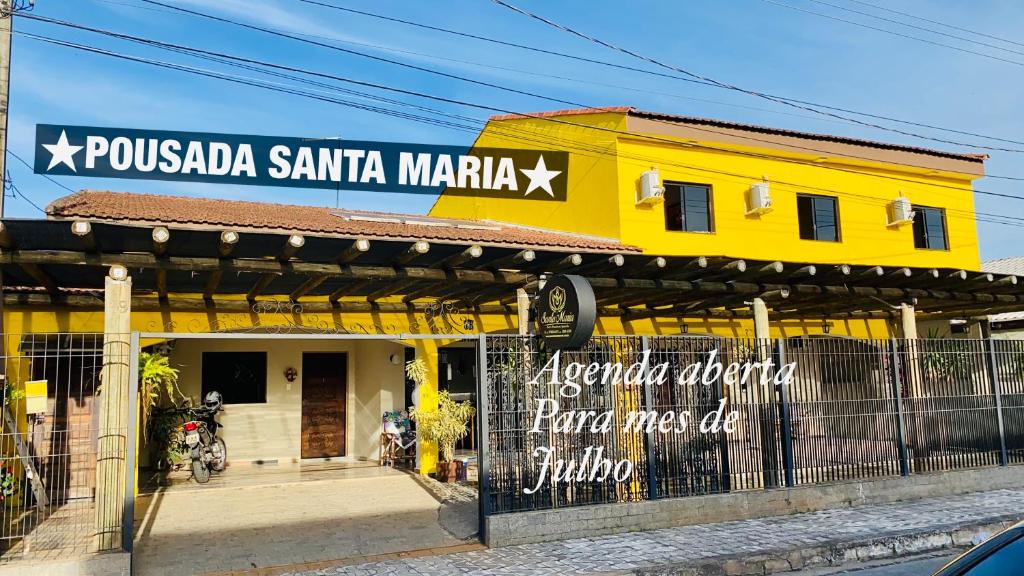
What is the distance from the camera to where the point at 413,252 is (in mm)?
8570

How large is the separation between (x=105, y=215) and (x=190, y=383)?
23.9ft

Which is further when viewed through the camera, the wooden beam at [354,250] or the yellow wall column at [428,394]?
the yellow wall column at [428,394]

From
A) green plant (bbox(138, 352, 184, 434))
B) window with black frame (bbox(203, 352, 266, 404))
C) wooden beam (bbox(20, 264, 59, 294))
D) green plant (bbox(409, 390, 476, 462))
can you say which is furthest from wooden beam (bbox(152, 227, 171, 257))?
window with black frame (bbox(203, 352, 266, 404))

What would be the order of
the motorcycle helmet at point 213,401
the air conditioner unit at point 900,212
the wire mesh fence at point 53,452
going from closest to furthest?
the wire mesh fence at point 53,452
the motorcycle helmet at point 213,401
the air conditioner unit at point 900,212

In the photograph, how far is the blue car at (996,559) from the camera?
2.97 m

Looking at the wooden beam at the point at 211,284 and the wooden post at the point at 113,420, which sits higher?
the wooden beam at the point at 211,284

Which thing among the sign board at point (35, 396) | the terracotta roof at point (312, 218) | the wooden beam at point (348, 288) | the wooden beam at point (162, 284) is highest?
the terracotta roof at point (312, 218)

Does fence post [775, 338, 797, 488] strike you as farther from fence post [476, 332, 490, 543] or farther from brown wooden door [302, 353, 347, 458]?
brown wooden door [302, 353, 347, 458]

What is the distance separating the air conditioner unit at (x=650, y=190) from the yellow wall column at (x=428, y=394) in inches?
197

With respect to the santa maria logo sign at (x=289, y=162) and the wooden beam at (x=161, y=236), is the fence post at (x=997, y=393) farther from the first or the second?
the wooden beam at (x=161, y=236)

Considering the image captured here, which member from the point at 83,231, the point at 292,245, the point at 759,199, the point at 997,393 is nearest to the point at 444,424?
the point at 292,245

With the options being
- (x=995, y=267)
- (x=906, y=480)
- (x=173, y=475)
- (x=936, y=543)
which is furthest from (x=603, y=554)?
(x=995, y=267)

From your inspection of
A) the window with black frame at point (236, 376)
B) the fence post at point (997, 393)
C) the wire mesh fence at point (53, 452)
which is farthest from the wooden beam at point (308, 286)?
the fence post at point (997, 393)

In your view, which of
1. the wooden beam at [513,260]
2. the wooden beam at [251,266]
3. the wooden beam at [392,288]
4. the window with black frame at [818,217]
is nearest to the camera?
the wooden beam at [251,266]
